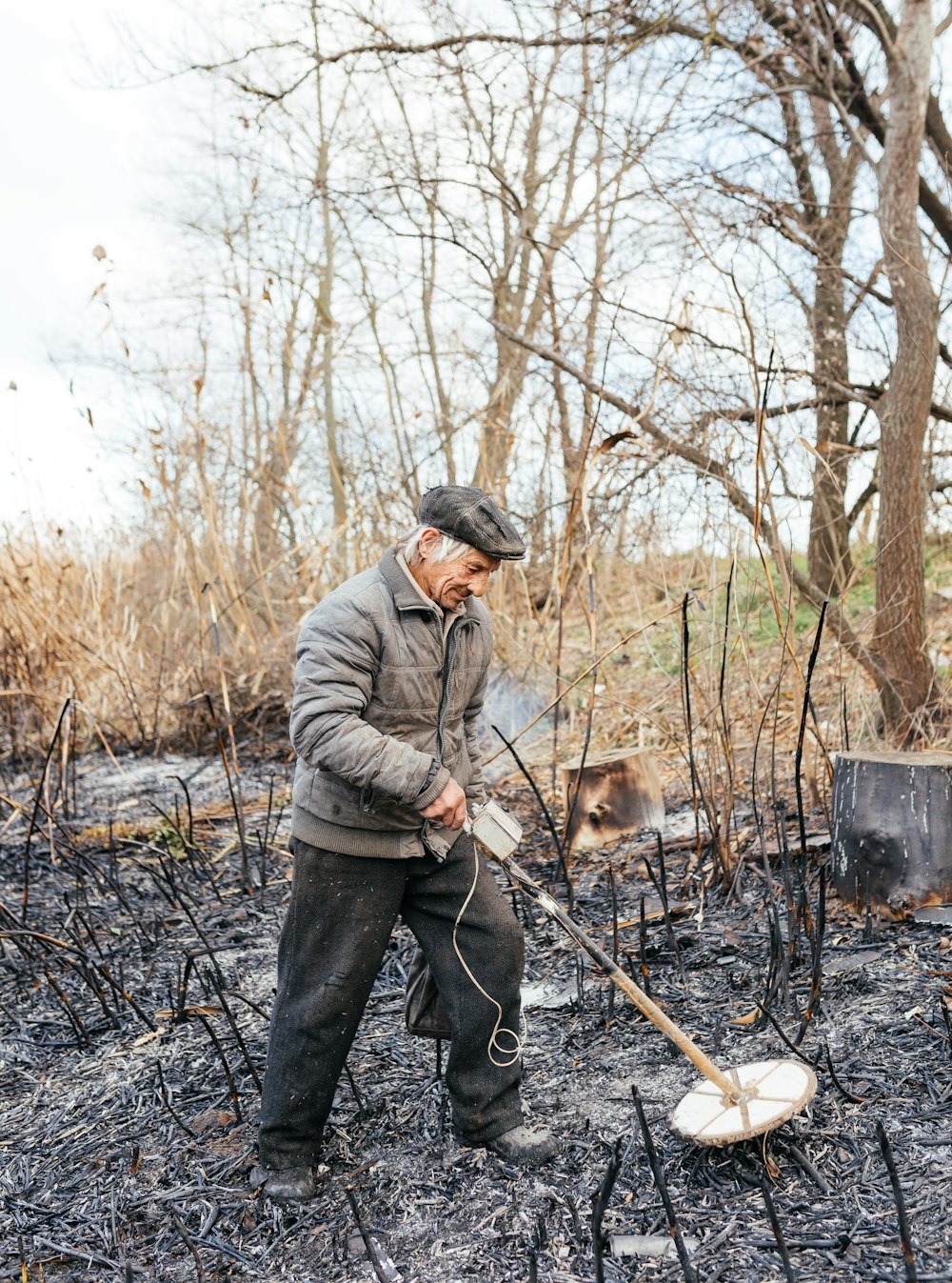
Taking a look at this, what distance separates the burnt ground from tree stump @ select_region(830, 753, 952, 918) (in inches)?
5.2

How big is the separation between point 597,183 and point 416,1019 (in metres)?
5.49

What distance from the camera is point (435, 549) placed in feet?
7.99

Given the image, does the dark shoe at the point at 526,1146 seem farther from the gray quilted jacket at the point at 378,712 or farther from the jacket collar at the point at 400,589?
the jacket collar at the point at 400,589

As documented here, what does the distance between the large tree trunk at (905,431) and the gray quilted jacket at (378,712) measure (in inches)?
114

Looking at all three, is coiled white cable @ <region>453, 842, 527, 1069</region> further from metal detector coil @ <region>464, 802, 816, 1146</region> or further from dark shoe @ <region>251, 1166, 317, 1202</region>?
dark shoe @ <region>251, 1166, 317, 1202</region>

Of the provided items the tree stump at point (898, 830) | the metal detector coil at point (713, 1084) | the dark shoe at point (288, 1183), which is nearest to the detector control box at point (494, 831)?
the metal detector coil at point (713, 1084)

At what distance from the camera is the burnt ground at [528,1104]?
7.16ft

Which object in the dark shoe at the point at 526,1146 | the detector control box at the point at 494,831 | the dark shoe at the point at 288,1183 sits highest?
the detector control box at the point at 494,831

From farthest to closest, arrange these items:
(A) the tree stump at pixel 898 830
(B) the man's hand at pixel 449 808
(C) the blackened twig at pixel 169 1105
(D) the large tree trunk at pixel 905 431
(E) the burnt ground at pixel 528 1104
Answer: (D) the large tree trunk at pixel 905 431, (A) the tree stump at pixel 898 830, (C) the blackened twig at pixel 169 1105, (B) the man's hand at pixel 449 808, (E) the burnt ground at pixel 528 1104

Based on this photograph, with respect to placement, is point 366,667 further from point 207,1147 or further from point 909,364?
point 909,364

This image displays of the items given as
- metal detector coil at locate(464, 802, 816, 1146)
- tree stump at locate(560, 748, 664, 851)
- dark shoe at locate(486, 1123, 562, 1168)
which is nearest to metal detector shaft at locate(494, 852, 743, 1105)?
metal detector coil at locate(464, 802, 816, 1146)

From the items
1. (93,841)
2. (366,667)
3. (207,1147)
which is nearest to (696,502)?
(366,667)

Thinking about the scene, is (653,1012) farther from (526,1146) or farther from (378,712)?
(378,712)

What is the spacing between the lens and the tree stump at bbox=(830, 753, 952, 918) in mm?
3445
